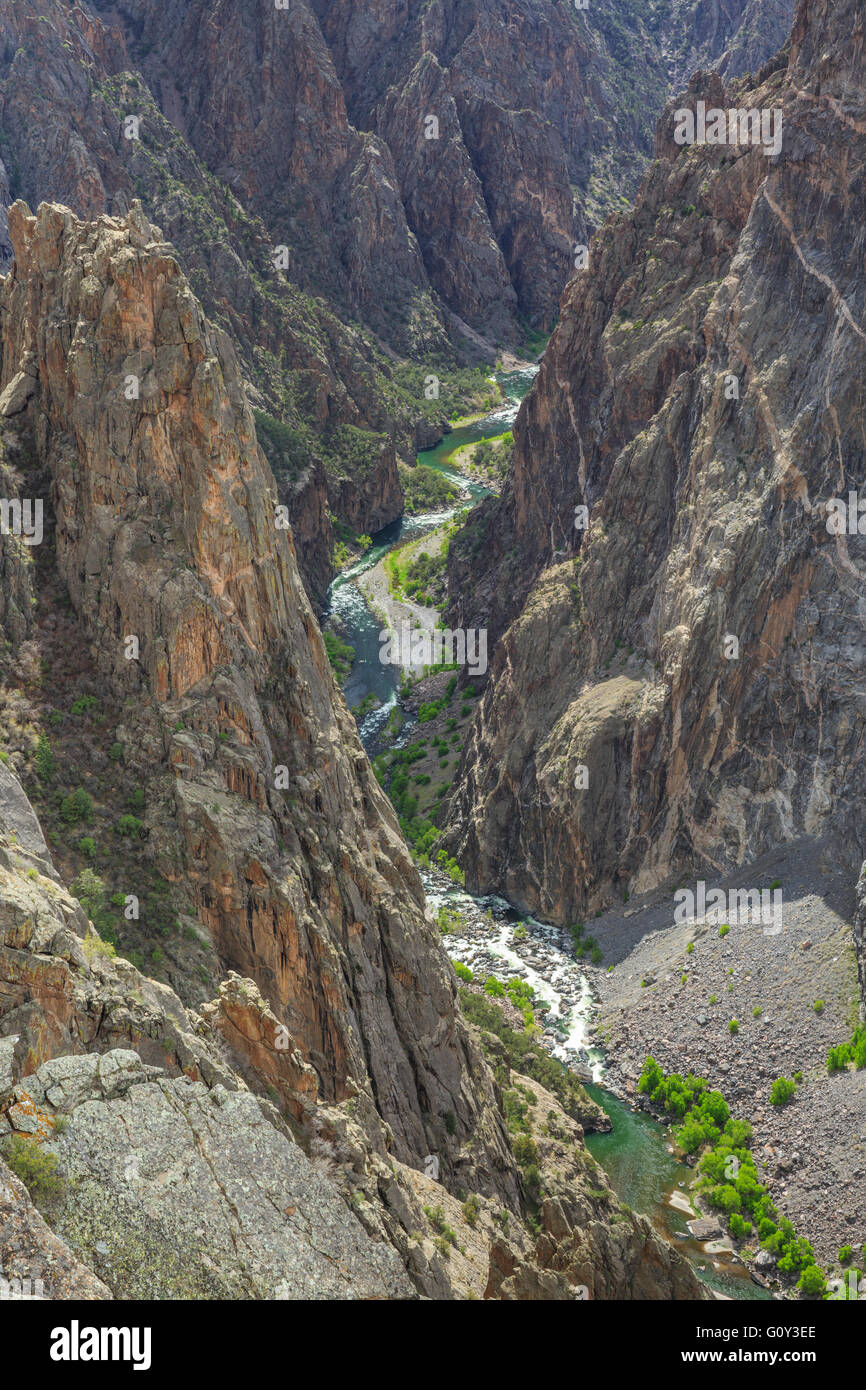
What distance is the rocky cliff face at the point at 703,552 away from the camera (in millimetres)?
79250

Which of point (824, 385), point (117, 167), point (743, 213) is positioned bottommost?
point (824, 385)

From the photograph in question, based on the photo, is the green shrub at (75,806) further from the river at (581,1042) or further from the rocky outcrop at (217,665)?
the river at (581,1042)

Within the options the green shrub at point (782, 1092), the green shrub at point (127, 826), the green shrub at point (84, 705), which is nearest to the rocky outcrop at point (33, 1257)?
the green shrub at point (127, 826)

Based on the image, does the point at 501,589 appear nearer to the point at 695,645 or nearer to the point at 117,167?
the point at 695,645

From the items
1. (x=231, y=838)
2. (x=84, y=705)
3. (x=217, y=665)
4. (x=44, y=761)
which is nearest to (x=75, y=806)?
(x=44, y=761)

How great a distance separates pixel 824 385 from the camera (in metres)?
79.4

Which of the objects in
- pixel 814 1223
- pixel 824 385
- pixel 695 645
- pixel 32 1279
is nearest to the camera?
pixel 32 1279

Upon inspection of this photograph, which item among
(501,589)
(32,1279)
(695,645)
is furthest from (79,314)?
(501,589)

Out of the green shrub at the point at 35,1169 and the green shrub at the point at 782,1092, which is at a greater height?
the green shrub at the point at 35,1169

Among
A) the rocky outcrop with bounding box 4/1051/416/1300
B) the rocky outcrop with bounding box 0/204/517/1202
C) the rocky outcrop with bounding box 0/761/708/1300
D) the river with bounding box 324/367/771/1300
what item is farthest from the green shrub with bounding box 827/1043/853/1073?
the rocky outcrop with bounding box 4/1051/416/1300

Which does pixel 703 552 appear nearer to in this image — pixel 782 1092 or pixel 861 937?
pixel 861 937

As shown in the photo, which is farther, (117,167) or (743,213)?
(117,167)

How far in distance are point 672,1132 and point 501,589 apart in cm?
6489

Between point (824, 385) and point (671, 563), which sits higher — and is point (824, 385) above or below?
above
